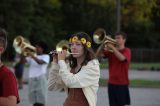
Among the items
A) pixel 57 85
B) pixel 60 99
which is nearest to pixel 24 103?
pixel 60 99

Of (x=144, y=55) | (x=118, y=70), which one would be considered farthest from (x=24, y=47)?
(x=144, y=55)

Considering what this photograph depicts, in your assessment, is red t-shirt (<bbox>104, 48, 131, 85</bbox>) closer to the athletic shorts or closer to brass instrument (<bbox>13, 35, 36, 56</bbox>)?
the athletic shorts

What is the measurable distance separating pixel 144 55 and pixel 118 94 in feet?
151

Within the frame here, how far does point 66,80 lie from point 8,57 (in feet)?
146

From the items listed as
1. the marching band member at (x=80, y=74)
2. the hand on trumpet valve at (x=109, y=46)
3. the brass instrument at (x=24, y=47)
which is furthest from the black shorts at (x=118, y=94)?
the marching band member at (x=80, y=74)

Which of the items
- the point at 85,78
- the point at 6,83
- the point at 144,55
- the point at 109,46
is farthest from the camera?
the point at 144,55

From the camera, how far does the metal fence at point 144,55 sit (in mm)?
56219

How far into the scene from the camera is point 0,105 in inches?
192

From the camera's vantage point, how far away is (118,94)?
1109cm

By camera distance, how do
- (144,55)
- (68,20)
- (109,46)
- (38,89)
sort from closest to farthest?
1. (109,46)
2. (38,89)
3. (144,55)
4. (68,20)

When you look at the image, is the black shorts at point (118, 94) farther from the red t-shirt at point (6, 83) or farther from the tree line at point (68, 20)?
the tree line at point (68, 20)

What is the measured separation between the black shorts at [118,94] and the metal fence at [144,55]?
4494 cm

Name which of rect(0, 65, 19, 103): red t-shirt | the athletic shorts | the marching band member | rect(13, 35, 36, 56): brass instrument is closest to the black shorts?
the athletic shorts

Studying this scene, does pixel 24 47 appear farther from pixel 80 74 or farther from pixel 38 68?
pixel 80 74
